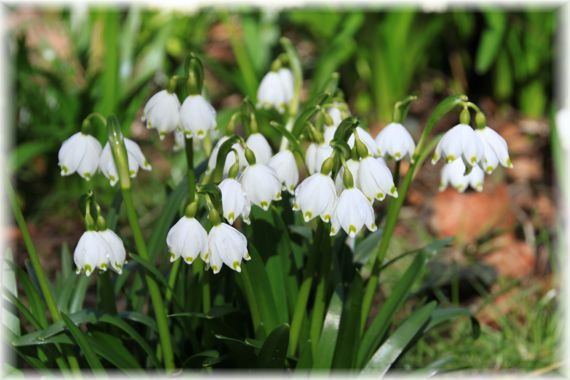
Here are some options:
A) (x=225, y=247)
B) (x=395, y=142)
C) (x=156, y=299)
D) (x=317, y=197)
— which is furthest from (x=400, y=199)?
(x=156, y=299)

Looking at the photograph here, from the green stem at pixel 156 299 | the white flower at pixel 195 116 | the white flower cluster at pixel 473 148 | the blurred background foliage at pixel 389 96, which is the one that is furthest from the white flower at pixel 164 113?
the blurred background foliage at pixel 389 96

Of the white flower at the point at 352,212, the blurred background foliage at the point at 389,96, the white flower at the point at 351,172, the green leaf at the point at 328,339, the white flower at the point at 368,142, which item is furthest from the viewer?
the blurred background foliage at the point at 389,96

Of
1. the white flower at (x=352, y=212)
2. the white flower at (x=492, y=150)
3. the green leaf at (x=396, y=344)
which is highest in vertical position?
the white flower at (x=492, y=150)

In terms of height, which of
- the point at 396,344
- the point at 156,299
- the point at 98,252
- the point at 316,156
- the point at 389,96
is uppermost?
the point at 389,96

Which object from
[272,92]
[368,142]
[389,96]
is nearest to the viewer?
[368,142]

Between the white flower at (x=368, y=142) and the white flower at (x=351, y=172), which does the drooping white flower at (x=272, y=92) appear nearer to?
the white flower at (x=368, y=142)

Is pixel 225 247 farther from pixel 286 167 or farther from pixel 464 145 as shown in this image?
pixel 464 145

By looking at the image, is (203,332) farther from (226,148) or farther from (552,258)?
(552,258)
